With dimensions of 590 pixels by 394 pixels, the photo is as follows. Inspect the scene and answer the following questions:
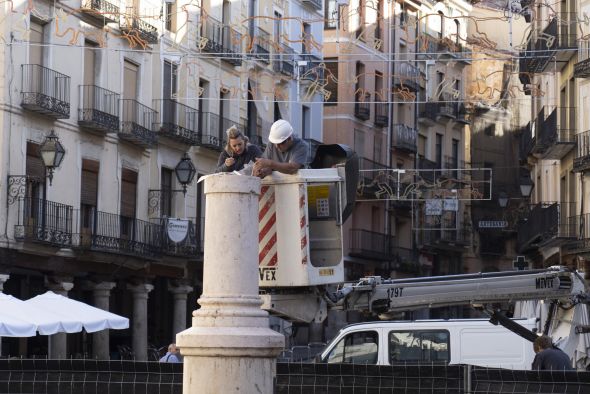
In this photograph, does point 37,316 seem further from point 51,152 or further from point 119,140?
point 119,140

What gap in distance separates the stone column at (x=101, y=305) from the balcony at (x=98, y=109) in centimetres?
378

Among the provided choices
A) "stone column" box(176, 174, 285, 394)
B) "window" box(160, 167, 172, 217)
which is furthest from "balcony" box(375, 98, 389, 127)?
"stone column" box(176, 174, 285, 394)

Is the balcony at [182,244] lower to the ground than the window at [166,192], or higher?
lower

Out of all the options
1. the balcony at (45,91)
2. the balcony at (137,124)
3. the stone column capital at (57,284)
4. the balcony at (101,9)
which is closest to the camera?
the balcony at (45,91)

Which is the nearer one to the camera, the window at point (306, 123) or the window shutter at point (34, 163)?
the window shutter at point (34, 163)

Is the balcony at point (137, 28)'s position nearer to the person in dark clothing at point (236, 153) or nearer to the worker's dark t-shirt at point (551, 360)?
the worker's dark t-shirt at point (551, 360)

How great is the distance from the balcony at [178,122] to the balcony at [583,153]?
34.2ft

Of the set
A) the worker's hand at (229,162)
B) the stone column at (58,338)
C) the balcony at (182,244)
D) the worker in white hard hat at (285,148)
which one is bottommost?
the stone column at (58,338)

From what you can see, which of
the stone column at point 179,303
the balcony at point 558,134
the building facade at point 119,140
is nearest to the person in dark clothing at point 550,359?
the building facade at point 119,140

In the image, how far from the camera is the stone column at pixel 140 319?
39906mm

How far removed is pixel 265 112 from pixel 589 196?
12849 millimetres

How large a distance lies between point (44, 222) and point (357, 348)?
46.4ft

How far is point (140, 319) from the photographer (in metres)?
40.4

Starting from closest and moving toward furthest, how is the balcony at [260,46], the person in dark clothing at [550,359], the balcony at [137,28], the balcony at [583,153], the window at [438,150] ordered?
the person in dark clothing at [550,359] < the balcony at [137,28] < the balcony at [583,153] < the balcony at [260,46] < the window at [438,150]
